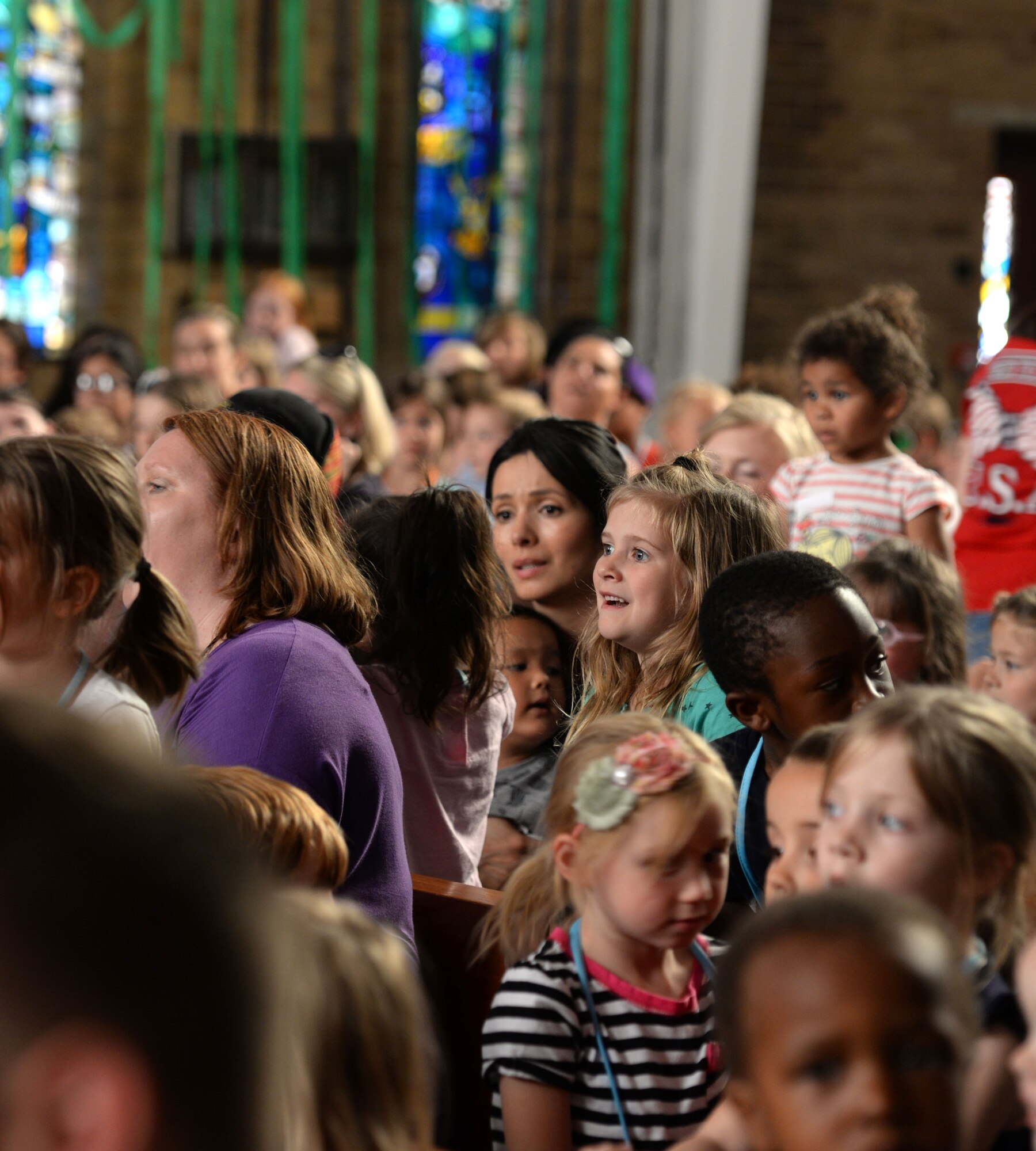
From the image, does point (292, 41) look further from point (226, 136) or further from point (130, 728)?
point (130, 728)

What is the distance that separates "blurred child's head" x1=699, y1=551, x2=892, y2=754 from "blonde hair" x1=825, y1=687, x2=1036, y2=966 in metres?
0.52

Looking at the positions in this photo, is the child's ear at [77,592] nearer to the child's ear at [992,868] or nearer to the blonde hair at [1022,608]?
the child's ear at [992,868]

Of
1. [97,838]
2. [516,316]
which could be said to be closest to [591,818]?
[97,838]

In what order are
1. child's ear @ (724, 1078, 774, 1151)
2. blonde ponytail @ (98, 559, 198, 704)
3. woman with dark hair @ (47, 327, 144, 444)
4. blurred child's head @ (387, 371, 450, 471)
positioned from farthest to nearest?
woman with dark hair @ (47, 327, 144, 444)
blurred child's head @ (387, 371, 450, 471)
blonde ponytail @ (98, 559, 198, 704)
child's ear @ (724, 1078, 774, 1151)

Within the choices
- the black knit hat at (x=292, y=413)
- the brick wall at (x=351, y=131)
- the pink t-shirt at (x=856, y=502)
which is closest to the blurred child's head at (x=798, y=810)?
the black knit hat at (x=292, y=413)

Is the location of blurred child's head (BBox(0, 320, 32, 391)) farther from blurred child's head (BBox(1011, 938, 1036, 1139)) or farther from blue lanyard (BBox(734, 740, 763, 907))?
blurred child's head (BBox(1011, 938, 1036, 1139))

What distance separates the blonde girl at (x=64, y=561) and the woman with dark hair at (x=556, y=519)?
140cm

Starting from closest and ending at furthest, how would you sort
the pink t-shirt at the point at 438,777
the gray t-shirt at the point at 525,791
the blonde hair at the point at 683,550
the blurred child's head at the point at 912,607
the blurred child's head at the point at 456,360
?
the blonde hair at the point at 683,550
the pink t-shirt at the point at 438,777
the gray t-shirt at the point at 525,791
the blurred child's head at the point at 912,607
the blurred child's head at the point at 456,360

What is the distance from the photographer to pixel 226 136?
9.85 meters

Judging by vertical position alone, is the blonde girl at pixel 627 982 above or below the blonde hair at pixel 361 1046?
below

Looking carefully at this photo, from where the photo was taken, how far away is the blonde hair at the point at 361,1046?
1.10 m

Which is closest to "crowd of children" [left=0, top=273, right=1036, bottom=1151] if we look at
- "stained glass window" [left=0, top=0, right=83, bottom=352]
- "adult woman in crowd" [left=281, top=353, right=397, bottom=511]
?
"adult woman in crowd" [left=281, top=353, right=397, bottom=511]

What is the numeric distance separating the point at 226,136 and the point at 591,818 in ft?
28.8

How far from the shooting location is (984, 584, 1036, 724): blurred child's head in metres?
3.37
